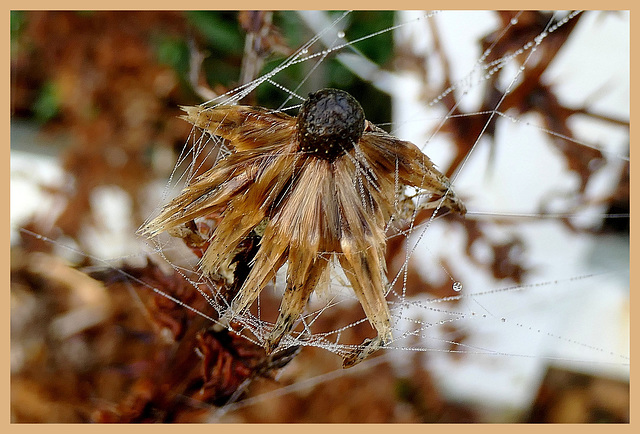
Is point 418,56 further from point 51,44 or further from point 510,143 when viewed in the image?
point 51,44

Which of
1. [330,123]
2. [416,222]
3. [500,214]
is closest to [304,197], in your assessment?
[330,123]

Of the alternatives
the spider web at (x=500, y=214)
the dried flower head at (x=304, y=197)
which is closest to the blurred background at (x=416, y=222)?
the spider web at (x=500, y=214)

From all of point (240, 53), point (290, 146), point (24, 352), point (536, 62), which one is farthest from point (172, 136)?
point (290, 146)

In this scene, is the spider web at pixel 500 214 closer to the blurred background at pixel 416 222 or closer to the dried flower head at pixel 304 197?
the blurred background at pixel 416 222

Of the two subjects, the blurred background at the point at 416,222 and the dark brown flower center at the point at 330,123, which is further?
the blurred background at the point at 416,222

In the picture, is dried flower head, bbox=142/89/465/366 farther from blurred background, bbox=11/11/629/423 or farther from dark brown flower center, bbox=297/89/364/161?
blurred background, bbox=11/11/629/423

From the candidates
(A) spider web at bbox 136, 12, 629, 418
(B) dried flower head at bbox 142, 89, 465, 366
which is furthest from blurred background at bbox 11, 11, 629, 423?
(B) dried flower head at bbox 142, 89, 465, 366
